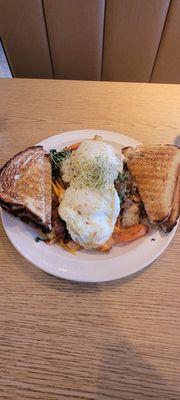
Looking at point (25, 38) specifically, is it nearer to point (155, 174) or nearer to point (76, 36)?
point (76, 36)

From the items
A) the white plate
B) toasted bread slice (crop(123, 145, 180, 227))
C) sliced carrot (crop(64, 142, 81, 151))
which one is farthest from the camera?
sliced carrot (crop(64, 142, 81, 151))

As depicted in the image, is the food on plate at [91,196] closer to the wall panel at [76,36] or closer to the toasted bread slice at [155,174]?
the toasted bread slice at [155,174]

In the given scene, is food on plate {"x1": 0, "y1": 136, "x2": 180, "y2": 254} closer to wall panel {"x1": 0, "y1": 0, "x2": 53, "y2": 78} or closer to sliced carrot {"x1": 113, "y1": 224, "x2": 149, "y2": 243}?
sliced carrot {"x1": 113, "y1": 224, "x2": 149, "y2": 243}

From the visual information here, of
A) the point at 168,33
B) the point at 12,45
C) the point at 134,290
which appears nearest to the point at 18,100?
the point at 12,45

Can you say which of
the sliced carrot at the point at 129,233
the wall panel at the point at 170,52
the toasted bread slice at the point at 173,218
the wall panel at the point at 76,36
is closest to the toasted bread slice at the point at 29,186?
the sliced carrot at the point at 129,233

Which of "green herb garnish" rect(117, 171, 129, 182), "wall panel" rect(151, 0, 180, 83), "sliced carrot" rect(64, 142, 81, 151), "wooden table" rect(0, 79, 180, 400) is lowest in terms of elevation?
"wooden table" rect(0, 79, 180, 400)

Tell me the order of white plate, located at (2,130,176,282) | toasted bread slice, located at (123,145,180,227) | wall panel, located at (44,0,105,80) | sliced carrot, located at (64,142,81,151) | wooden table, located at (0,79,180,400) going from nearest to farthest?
wooden table, located at (0,79,180,400), white plate, located at (2,130,176,282), toasted bread slice, located at (123,145,180,227), sliced carrot, located at (64,142,81,151), wall panel, located at (44,0,105,80)

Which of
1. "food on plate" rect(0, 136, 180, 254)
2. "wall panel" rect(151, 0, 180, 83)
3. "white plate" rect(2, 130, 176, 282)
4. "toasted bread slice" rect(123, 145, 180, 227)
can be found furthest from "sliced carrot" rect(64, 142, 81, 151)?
"wall panel" rect(151, 0, 180, 83)
